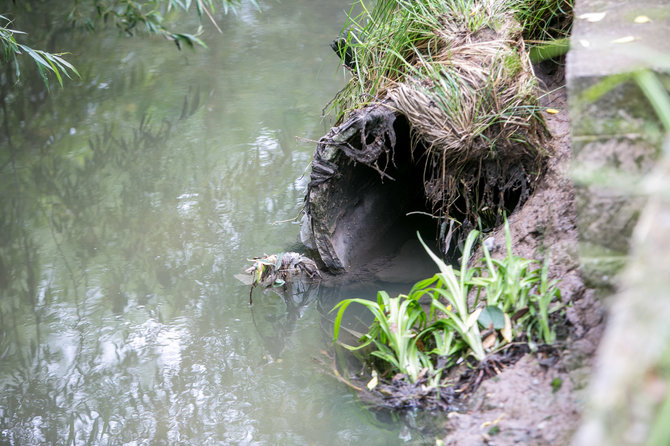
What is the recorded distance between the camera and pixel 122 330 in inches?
112

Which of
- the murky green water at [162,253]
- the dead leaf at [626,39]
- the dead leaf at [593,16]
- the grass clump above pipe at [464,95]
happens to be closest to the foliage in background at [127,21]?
the murky green water at [162,253]

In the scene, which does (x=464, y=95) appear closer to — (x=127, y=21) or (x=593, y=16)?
(x=593, y=16)

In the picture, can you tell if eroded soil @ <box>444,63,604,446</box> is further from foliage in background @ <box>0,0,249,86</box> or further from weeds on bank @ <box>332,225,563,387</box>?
foliage in background @ <box>0,0,249,86</box>

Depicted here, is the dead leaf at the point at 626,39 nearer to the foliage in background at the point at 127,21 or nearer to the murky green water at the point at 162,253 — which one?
the murky green water at the point at 162,253

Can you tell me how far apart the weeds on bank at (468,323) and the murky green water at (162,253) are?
9.9 inches

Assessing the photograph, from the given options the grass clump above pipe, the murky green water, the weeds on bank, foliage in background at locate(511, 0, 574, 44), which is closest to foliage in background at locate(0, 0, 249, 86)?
the murky green water

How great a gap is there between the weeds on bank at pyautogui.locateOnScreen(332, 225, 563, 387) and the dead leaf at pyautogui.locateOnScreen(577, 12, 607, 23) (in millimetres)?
780

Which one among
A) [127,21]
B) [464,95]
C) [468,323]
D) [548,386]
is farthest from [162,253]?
[127,21]

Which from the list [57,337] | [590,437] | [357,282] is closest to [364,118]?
[357,282]

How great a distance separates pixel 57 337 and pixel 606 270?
2.31 meters

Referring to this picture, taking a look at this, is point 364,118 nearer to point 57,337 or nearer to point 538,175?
point 538,175

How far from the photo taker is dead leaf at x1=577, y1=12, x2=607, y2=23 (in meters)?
2.08

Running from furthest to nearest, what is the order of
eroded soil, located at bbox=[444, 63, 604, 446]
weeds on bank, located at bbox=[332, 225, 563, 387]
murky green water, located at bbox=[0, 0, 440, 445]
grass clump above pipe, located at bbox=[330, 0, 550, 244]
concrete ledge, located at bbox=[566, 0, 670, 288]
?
grass clump above pipe, located at bbox=[330, 0, 550, 244] → murky green water, located at bbox=[0, 0, 440, 445] → weeds on bank, located at bbox=[332, 225, 563, 387] → eroded soil, located at bbox=[444, 63, 604, 446] → concrete ledge, located at bbox=[566, 0, 670, 288]

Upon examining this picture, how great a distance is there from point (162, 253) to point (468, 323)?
1877 millimetres
